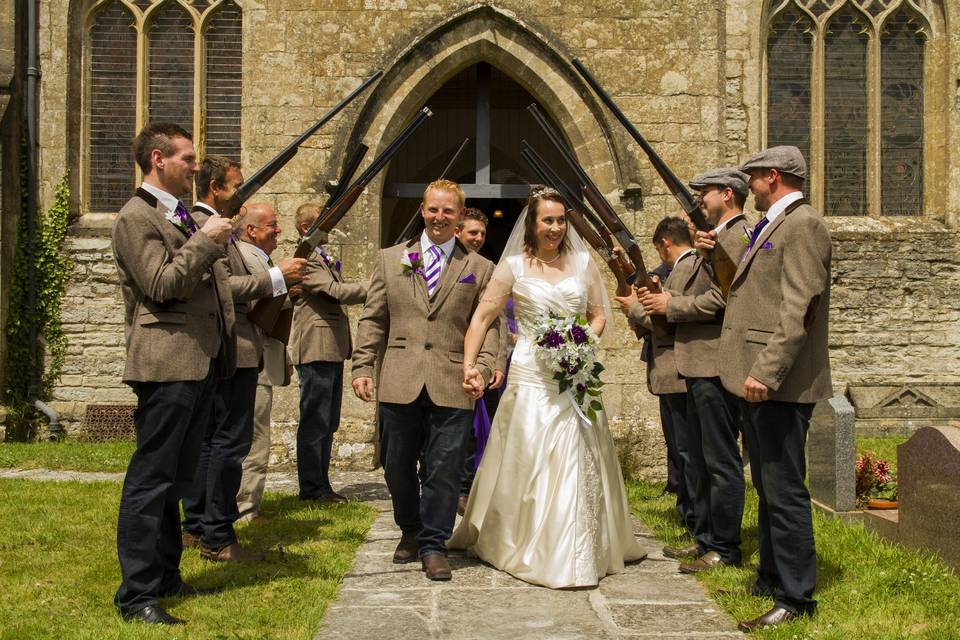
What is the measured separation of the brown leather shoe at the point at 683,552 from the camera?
600 centimetres

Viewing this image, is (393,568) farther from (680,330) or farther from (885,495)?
(885,495)

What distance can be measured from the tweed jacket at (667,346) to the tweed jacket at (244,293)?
2340 millimetres

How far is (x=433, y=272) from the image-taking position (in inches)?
226

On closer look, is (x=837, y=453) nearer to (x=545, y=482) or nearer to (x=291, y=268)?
(x=545, y=482)

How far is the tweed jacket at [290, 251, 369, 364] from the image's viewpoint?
25.2 feet

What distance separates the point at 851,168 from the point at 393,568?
28.4 feet

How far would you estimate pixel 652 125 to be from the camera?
33.0ft

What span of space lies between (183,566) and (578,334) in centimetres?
252

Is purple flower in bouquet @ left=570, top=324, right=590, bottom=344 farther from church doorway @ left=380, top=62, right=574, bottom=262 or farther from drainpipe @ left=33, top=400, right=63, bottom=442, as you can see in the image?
church doorway @ left=380, top=62, right=574, bottom=262

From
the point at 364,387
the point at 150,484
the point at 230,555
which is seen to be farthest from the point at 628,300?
the point at 150,484

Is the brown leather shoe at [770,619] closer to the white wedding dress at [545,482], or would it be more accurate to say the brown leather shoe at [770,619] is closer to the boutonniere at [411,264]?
the white wedding dress at [545,482]

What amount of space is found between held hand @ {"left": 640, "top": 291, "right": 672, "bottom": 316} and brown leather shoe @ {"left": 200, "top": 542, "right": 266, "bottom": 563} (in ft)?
8.90

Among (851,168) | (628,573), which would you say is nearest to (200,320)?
(628,573)

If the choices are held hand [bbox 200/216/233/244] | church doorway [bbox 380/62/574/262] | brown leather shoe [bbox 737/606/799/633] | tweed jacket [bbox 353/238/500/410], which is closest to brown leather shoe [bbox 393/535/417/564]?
tweed jacket [bbox 353/238/500/410]
